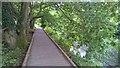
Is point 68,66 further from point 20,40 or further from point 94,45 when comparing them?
point 20,40

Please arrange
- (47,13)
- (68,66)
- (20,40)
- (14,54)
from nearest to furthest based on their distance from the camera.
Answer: (68,66), (14,54), (20,40), (47,13)

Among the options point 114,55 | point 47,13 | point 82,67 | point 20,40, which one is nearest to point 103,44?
point 82,67

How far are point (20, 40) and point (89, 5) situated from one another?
4093 millimetres

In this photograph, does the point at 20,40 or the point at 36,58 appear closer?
the point at 36,58

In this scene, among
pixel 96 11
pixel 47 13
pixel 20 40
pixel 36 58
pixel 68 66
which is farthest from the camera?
pixel 47 13

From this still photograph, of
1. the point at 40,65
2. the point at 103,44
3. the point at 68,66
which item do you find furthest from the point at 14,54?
the point at 103,44

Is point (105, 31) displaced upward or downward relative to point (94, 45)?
upward

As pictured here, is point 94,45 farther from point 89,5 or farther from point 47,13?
point 47,13

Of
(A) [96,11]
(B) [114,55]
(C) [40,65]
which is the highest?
(A) [96,11]

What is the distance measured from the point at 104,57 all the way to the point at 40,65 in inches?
69.8

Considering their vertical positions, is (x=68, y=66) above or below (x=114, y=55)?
below

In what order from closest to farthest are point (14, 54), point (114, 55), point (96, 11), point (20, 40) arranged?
point (114, 55) → point (96, 11) → point (14, 54) → point (20, 40)

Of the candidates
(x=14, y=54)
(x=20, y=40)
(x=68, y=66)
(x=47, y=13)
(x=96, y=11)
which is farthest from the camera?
(x=47, y=13)

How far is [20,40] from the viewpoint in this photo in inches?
400
